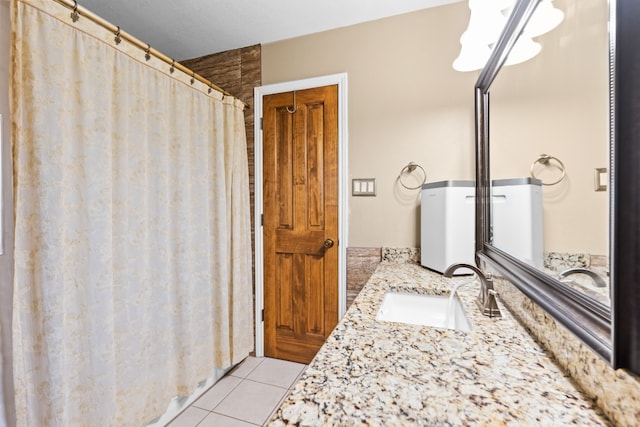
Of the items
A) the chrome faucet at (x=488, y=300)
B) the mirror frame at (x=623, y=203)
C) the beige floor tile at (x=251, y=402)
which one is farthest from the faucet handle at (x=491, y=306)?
the beige floor tile at (x=251, y=402)

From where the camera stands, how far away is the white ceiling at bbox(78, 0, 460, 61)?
5.77ft

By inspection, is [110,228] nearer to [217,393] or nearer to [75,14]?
[75,14]

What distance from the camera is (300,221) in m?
2.11

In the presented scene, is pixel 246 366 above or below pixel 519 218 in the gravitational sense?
below

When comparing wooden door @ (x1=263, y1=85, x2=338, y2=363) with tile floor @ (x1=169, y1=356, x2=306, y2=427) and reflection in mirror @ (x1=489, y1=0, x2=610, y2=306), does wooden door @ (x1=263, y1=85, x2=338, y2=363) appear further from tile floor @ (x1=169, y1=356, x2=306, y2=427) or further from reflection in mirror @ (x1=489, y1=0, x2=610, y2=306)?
reflection in mirror @ (x1=489, y1=0, x2=610, y2=306)

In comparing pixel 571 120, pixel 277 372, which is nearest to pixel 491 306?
pixel 571 120

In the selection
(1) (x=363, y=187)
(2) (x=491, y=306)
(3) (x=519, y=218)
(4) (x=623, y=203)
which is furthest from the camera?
(1) (x=363, y=187)

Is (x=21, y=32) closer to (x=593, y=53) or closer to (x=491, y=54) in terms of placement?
(x=593, y=53)

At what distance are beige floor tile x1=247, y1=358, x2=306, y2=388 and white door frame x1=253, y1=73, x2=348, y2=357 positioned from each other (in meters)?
0.14

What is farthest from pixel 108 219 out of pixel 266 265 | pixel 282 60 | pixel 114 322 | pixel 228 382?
pixel 282 60

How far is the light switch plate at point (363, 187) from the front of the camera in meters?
1.94

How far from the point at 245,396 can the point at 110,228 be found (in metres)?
1.31

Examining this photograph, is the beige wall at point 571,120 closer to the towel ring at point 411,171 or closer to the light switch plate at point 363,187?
Result: the towel ring at point 411,171

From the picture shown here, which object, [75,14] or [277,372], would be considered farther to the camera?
[277,372]
